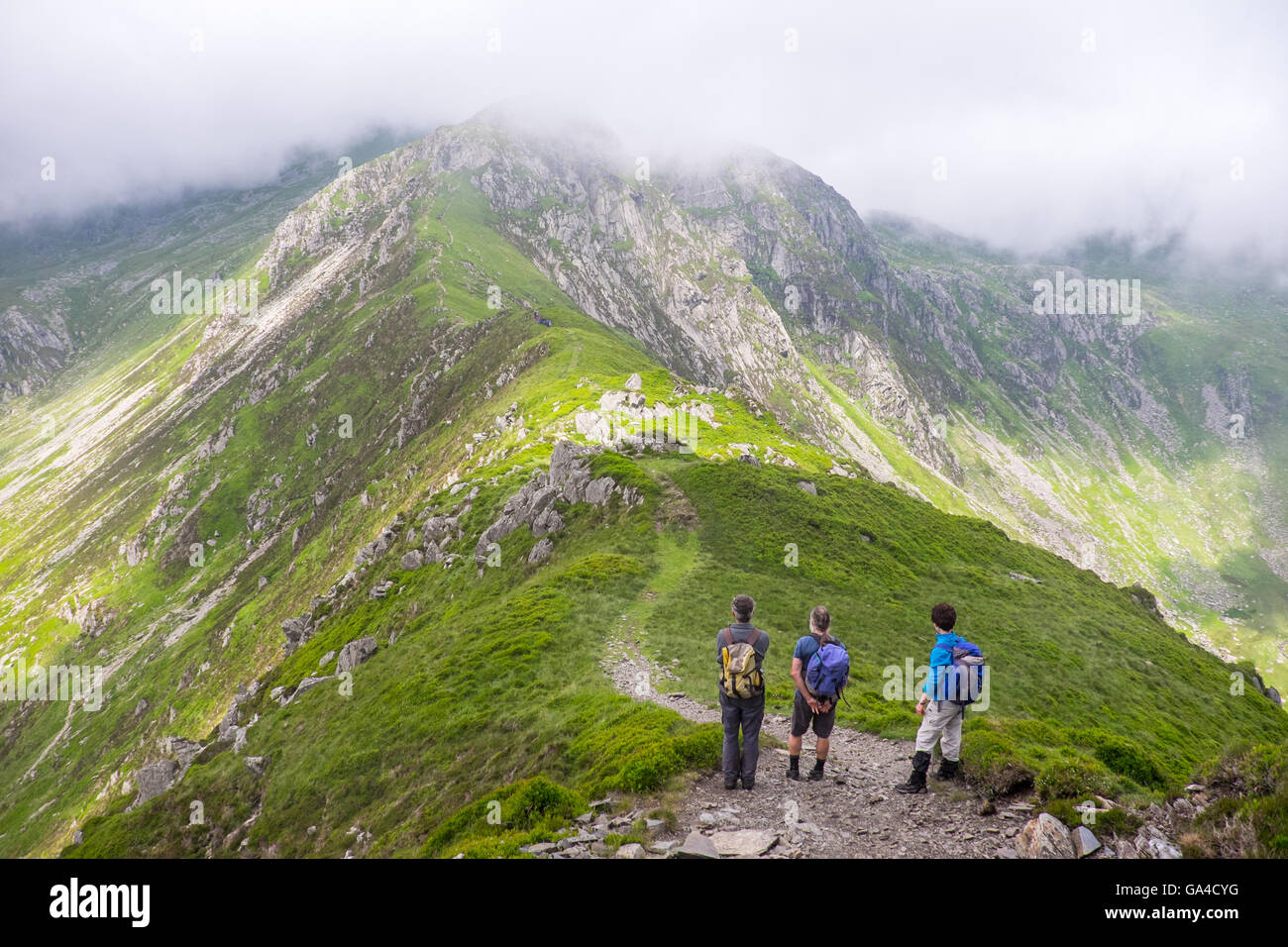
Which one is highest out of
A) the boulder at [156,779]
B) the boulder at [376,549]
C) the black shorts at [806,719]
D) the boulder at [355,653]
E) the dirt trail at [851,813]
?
the boulder at [376,549]

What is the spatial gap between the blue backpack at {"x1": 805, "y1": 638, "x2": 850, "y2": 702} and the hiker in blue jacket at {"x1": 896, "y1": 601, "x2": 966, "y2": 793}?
1620mm

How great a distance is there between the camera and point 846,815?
1189cm

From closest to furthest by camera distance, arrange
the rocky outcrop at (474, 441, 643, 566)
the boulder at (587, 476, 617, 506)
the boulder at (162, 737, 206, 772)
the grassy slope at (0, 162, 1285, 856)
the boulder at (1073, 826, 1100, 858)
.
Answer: the boulder at (1073, 826, 1100, 858)
the grassy slope at (0, 162, 1285, 856)
the boulder at (162, 737, 206, 772)
the rocky outcrop at (474, 441, 643, 566)
the boulder at (587, 476, 617, 506)

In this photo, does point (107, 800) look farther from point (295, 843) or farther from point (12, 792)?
point (295, 843)

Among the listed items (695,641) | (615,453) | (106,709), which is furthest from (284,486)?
(695,641)

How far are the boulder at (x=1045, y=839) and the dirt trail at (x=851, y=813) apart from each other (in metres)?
0.52

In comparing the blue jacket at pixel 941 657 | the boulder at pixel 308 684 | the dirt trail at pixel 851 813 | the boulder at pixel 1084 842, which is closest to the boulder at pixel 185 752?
the boulder at pixel 308 684

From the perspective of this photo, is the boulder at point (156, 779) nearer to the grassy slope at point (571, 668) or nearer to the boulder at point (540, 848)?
the grassy slope at point (571, 668)

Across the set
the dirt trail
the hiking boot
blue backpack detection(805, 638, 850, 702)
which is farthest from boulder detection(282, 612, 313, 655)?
the hiking boot

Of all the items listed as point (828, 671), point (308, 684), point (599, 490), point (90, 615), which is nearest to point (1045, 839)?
point (828, 671)

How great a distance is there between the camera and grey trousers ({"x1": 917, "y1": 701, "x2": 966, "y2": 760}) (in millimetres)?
12375

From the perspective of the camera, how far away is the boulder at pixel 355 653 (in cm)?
4084

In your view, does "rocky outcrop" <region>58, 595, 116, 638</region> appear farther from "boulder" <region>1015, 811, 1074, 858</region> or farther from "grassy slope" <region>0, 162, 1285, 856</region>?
"boulder" <region>1015, 811, 1074, 858</region>
